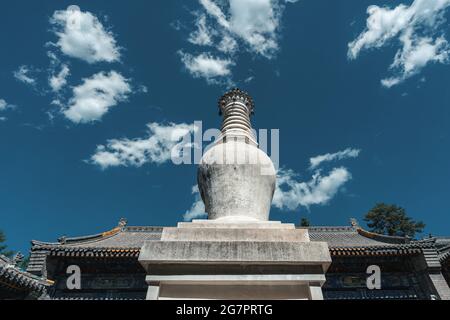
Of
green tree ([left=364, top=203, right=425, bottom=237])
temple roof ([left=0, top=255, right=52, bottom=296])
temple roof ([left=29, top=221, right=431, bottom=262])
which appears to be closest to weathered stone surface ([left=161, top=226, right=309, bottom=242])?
temple roof ([left=0, top=255, right=52, bottom=296])

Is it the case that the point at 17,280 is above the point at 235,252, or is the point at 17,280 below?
above

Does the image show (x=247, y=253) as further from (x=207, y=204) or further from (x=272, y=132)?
(x=272, y=132)

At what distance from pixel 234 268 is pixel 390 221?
3754 cm

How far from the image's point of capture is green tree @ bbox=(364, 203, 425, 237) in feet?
109

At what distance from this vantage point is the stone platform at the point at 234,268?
3201 mm

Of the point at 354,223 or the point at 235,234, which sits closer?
the point at 235,234

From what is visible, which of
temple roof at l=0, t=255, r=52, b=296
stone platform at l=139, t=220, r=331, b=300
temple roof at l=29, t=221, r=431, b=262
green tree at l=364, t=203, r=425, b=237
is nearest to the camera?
stone platform at l=139, t=220, r=331, b=300

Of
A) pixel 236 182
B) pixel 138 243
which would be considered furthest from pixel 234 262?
pixel 138 243

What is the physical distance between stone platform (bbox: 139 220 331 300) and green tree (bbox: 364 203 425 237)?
116 feet

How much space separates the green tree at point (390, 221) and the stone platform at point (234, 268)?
35308mm

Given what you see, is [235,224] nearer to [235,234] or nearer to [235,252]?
[235,234]

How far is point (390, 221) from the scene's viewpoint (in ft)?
113

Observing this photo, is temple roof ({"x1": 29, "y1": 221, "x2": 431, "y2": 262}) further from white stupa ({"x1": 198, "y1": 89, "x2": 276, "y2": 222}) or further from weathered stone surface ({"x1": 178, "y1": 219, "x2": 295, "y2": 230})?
weathered stone surface ({"x1": 178, "y1": 219, "x2": 295, "y2": 230})
